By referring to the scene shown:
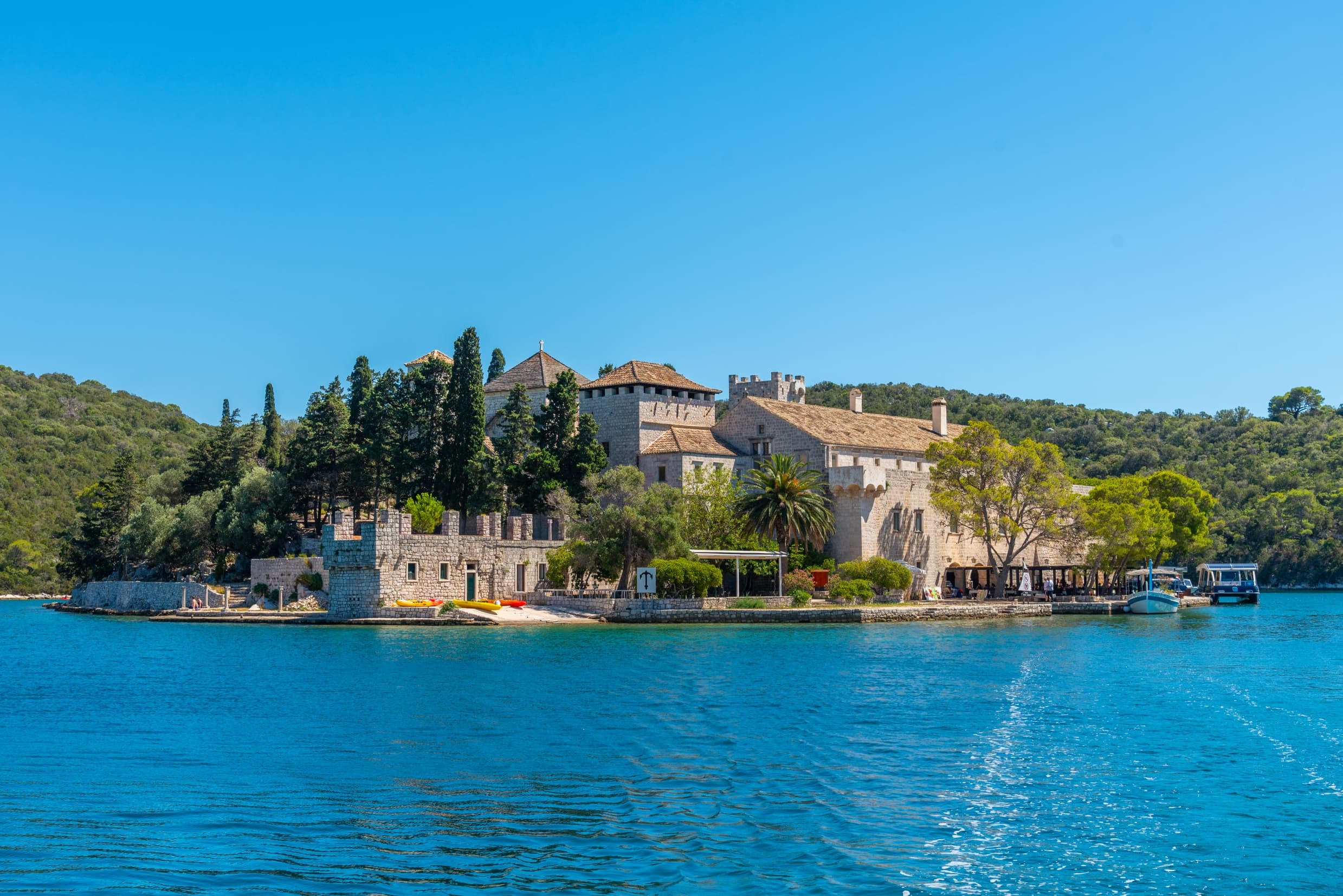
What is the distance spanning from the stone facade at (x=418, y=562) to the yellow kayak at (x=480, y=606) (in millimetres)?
1196

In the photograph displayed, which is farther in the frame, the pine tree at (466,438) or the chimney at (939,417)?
the chimney at (939,417)

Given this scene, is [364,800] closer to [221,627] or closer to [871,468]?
[221,627]

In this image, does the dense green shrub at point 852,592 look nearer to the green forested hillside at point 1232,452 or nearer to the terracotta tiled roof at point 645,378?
the terracotta tiled roof at point 645,378

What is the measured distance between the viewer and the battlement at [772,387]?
205 feet

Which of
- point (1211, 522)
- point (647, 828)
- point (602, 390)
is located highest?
point (602, 390)

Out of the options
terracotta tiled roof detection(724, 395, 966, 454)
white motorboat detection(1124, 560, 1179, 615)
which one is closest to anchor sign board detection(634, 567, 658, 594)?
terracotta tiled roof detection(724, 395, 966, 454)

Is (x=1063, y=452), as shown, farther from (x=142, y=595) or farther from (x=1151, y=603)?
(x=142, y=595)

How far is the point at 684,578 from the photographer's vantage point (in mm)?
41781

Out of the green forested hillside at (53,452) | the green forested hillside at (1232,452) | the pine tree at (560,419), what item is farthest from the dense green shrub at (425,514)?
the green forested hillside at (1232,452)

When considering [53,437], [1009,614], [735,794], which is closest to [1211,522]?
[1009,614]

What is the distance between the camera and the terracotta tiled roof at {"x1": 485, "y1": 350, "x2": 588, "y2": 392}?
5881 cm

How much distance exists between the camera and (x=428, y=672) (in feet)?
81.4

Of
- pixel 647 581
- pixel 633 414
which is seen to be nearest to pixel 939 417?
pixel 633 414

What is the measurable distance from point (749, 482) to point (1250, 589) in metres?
34.4
